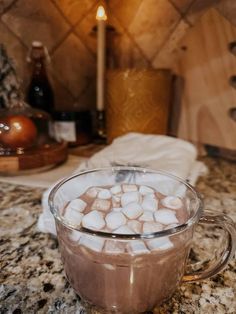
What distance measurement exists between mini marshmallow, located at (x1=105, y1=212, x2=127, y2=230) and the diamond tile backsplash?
55 centimetres

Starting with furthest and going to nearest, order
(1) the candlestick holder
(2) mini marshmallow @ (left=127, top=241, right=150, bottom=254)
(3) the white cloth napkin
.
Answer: (1) the candlestick holder
(3) the white cloth napkin
(2) mini marshmallow @ (left=127, top=241, right=150, bottom=254)

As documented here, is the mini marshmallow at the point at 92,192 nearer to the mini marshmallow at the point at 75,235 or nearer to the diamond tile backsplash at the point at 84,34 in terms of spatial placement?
the mini marshmallow at the point at 75,235

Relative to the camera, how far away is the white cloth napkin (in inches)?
22.2

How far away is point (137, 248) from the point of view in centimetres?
24

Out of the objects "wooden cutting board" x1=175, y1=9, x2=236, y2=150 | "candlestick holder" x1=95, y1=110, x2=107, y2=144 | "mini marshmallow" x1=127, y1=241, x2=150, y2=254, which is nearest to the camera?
"mini marshmallow" x1=127, y1=241, x2=150, y2=254

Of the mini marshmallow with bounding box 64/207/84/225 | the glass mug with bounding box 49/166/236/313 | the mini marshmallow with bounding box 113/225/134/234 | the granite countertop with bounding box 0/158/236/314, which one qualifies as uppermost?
the mini marshmallow with bounding box 64/207/84/225

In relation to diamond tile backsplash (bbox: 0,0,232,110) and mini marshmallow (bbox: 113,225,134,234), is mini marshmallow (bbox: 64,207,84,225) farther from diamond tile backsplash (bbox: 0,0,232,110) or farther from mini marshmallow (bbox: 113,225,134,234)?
diamond tile backsplash (bbox: 0,0,232,110)

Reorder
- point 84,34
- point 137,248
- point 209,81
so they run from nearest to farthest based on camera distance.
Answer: point 137,248
point 209,81
point 84,34

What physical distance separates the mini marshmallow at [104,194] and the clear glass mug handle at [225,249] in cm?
9

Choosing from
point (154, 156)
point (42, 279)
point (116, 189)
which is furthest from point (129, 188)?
point (154, 156)

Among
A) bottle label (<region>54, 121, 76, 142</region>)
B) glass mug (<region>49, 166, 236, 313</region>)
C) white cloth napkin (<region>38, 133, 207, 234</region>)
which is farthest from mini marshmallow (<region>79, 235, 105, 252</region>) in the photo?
bottle label (<region>54, 121, 76, 142</region>)

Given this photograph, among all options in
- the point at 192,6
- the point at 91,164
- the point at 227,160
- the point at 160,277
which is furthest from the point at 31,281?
the point at 192,6

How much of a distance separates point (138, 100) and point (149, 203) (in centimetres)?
46

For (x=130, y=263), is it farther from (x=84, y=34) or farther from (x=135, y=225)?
(x=84, y=34)
